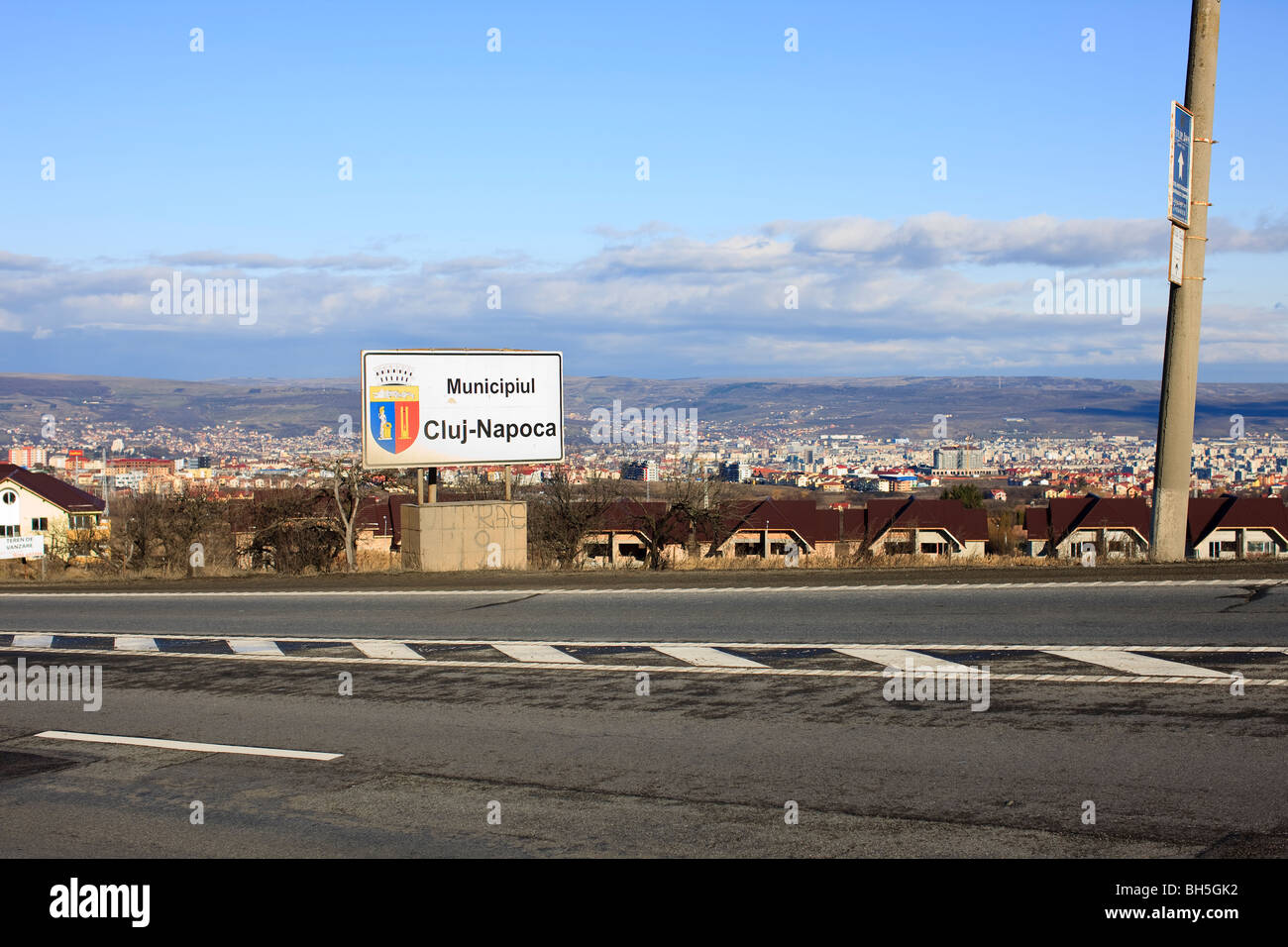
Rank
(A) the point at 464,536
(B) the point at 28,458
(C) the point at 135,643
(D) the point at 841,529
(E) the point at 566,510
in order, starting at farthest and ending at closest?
(B) the point at 28,458 < (D) the point at 841,529 < (E) the point at 566,510 < (A) the point at 464,536 < (C) the point at 135,643

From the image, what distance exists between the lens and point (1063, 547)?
44062 millimetres

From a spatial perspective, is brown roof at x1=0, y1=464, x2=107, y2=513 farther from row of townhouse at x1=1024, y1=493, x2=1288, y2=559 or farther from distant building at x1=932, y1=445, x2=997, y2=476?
distant building at x1=932, y1=445, x2=997, y2=476

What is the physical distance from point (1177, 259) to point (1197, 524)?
32.4 m

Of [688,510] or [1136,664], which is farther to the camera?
[688,510]

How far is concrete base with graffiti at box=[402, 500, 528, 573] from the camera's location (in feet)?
68.5

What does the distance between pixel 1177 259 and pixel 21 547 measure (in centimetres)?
3887

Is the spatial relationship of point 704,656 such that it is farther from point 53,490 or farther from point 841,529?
point 53,490

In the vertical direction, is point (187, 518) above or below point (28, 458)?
below

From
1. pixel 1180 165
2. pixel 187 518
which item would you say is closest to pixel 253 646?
pixel 1180 165

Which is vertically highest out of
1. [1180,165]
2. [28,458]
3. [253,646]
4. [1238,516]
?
[1180,165]

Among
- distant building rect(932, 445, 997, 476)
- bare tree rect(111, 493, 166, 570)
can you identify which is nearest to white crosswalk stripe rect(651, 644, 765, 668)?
bare tree rect(111, 493, 166, 570)

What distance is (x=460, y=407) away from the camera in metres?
22.5

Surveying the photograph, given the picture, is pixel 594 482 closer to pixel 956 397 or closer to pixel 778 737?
pixel 778 737

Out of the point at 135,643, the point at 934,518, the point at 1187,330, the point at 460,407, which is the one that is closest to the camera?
the point at 135,643
